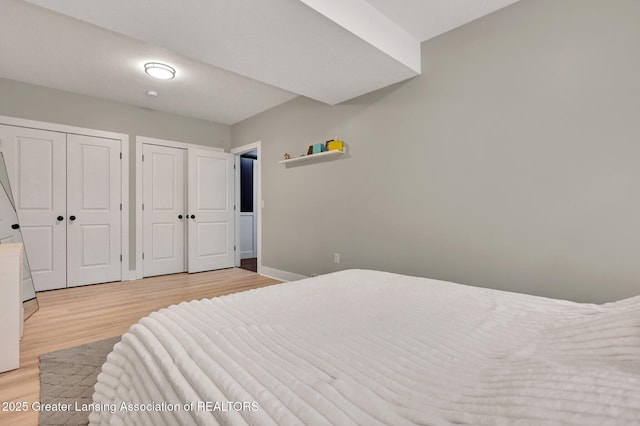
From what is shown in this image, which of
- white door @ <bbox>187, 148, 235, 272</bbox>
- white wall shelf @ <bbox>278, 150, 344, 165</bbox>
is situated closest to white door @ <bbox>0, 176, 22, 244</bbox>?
white door @ <bbox>187, 148, 235, 272</bbox>

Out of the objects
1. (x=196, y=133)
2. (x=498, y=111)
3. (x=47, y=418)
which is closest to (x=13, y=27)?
(x=196, y=133)

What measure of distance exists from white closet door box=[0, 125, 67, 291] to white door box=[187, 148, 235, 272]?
1.58m

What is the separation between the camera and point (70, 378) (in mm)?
1694

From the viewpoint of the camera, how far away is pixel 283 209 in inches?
167

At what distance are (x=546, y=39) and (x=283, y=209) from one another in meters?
3.28

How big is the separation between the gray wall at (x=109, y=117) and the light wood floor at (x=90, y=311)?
0.84 metres

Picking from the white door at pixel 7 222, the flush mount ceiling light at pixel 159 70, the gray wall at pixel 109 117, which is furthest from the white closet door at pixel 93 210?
the flush mount ceiling light at pixel 159 70

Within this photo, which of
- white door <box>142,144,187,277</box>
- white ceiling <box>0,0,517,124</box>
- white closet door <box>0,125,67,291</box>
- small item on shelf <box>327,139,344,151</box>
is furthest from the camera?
white door <box>142,144,187,277</box>

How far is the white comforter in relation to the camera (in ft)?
1.72

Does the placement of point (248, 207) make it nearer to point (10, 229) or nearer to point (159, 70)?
point (159, 70)

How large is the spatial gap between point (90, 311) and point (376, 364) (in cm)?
331

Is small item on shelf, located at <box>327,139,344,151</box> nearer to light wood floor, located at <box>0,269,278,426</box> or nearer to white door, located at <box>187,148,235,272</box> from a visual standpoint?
light wood floor, located at <box>0,269,278,426</box>

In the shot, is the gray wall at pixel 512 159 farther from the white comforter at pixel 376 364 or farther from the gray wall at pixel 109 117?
the gray wall at pixel 109 117

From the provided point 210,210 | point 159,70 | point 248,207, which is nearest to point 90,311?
point 210,210
